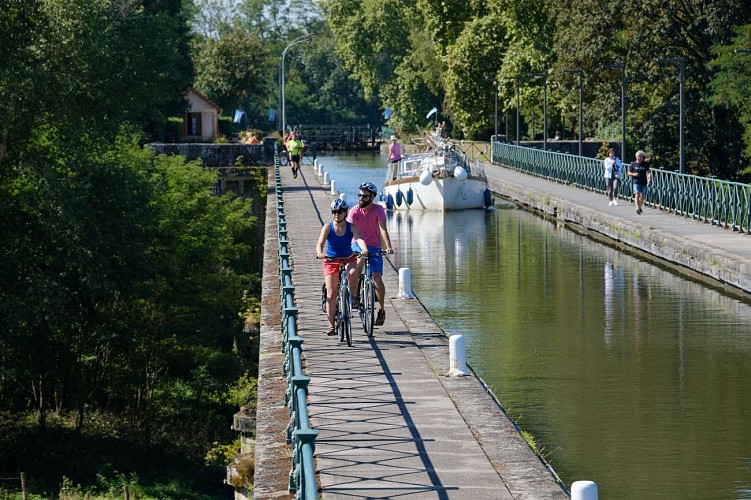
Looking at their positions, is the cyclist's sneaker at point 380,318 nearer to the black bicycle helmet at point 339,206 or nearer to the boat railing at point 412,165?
the black bicycle helmet at point 339,206

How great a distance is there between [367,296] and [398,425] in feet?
12.3

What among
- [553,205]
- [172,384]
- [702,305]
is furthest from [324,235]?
[553,205]

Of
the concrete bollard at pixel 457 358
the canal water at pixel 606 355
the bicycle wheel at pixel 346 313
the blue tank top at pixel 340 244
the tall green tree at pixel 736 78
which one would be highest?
the tall green tree at pixel 736 78

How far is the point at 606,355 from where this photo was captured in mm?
21062

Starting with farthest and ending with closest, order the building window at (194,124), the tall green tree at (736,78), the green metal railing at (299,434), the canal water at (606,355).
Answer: the building window at (194,124) → the tall green tree at (736,78) → the canal water at (606,355) → the green metal railing at (299,434)

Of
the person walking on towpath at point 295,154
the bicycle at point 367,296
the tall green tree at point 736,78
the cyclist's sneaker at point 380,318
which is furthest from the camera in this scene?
the person walking on towpath at point 295,154

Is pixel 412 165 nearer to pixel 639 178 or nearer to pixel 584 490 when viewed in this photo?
pixel 639 178

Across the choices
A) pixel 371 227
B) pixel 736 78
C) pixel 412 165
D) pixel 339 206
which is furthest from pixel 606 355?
pixel 412 165

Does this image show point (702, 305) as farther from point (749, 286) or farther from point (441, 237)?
point (441, 237)

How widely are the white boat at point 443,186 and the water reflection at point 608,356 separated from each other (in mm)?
10432

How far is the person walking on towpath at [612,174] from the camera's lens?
39.4 m

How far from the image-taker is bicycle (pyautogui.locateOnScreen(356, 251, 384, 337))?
1548 centimetres

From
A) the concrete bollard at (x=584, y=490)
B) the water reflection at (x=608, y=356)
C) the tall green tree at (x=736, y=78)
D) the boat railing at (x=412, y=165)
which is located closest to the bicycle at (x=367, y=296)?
the water reflection at (x=608, y=356)

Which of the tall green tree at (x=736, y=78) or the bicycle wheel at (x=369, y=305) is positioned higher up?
the tall green tree at (x=736, y=78)
